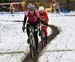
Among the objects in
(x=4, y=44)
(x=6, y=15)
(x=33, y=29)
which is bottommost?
(x=6, y=15)

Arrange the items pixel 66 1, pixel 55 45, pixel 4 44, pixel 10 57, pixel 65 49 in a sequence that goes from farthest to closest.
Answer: pixel 66 1
pixel 4 44
pixel 55 45
pixel 65 49
pixel 10 57

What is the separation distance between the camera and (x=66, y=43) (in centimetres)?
1633

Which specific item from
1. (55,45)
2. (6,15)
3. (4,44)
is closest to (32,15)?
(55,45)

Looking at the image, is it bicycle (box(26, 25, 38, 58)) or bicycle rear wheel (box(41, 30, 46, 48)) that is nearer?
bicycle (box(26, 25, 38, 58))

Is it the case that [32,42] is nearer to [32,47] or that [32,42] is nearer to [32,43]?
[32,43]

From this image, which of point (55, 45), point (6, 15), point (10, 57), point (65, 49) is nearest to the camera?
point (10, 57)

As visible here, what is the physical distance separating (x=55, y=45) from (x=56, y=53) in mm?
2174

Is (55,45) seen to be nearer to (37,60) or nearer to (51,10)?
(37,60)

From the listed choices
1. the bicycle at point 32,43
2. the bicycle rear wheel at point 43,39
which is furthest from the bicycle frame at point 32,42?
the bicycle rear wheel at point 43,39

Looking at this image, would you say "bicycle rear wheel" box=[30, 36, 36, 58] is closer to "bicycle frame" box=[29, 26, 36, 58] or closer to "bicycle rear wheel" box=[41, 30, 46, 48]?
"bicycle frame" box=[29, 26, 36, 58]

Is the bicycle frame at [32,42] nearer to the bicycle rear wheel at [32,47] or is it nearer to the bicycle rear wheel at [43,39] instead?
the bicycle rear wheel at [32,47]

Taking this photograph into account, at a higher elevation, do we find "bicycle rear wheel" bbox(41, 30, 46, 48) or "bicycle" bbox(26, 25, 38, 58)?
"bicycle" bbox(26, 25, 38, 58)

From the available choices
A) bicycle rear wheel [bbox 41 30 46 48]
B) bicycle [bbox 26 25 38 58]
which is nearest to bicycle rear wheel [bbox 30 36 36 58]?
bicycle [bbox 26 25 38 58]

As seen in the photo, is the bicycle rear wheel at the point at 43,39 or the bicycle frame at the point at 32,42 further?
the bicycle rear wheel at the point at 43,39
